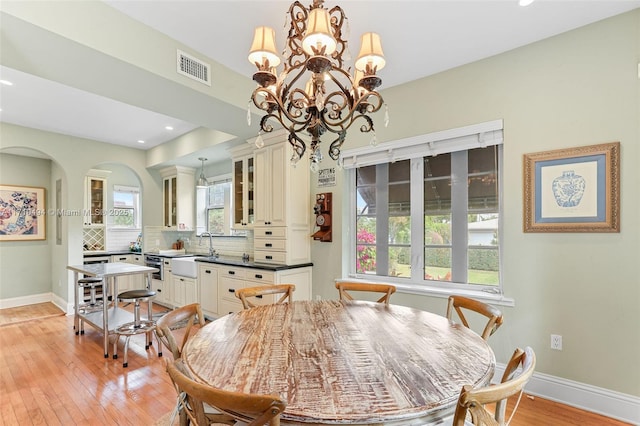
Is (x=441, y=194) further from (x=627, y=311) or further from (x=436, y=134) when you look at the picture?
(x=627, y=311)

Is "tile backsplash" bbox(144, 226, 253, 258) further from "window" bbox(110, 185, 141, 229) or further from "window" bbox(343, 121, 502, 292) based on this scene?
"window" bbox(343, 121, 502, 292)

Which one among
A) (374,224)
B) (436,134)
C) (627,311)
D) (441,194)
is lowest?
(627,311)

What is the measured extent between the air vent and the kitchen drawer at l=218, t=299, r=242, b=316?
252 centimetres

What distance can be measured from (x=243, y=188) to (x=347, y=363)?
3.40m

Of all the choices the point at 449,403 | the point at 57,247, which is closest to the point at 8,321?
the point at 57,247

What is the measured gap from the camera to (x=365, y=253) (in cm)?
345

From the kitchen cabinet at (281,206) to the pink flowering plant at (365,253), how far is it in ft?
2.18

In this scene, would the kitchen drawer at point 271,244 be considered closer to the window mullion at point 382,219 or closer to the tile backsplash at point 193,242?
the tile backsplash at point 193,242

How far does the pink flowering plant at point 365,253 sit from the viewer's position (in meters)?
3.39

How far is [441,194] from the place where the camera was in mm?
2908

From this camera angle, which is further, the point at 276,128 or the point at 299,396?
the point at 276,128

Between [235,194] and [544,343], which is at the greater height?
[235,194]

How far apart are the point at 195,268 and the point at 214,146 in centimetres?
181

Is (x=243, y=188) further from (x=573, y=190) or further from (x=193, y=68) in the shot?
(x=573, y=190)
